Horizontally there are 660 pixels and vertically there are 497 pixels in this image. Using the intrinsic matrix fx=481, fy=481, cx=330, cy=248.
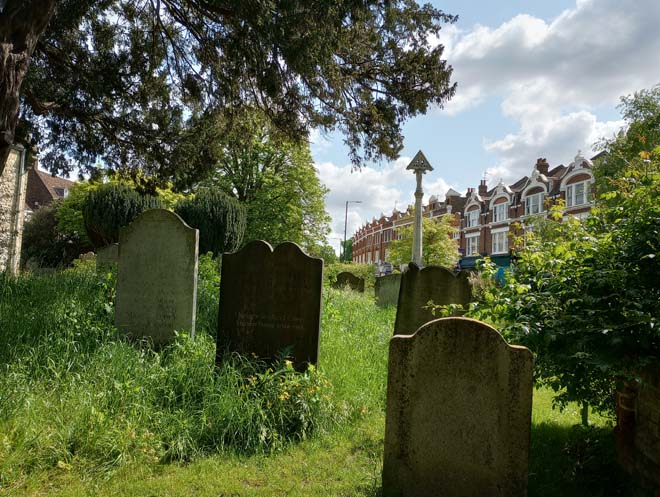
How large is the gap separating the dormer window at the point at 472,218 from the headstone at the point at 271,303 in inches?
1900

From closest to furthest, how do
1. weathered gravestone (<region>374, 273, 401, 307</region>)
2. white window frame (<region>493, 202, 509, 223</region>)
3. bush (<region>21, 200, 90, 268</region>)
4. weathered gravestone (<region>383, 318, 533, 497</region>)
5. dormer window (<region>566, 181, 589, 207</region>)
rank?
1. weathered gravestone (<region>383, 318, 533, 497</region>)
2. weathered gravestone (<region>374, 273, 401, 307</region>)
3. bush (<region>21, 200, 90, 268</region>)
4. dormer window (<region>566, 181, 589, 207</region>)
5. white window frame (<region>493, 202, 509, 223</region>)

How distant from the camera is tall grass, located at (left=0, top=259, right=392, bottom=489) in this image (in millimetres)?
3719

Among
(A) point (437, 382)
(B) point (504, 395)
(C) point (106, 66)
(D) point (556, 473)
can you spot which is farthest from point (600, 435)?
(C) point (106, 66)

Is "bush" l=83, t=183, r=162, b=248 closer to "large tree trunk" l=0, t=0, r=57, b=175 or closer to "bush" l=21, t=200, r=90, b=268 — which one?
"bush" l=21, t=200, r=90, b=268

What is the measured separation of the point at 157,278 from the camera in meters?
6.24

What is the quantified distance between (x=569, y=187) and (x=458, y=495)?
3907 centimetres

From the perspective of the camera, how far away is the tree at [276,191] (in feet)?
99.6

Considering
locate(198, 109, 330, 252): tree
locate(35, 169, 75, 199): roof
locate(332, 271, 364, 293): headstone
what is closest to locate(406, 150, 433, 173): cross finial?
locate(332, 271, 364, 293): headstone

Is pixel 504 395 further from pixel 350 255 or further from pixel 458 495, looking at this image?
pixel 350 255

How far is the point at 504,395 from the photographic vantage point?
3.09m

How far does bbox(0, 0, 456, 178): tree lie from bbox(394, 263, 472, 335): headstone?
2.93 m

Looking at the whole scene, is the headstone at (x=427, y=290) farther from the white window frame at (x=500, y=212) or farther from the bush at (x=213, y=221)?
the white window frame at (x=500, y=212)

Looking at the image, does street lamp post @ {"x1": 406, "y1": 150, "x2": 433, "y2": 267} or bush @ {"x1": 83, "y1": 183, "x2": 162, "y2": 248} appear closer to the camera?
street lamp post @ {"x1": 406, "y1": 150, "x2": 433, "y2": 267}

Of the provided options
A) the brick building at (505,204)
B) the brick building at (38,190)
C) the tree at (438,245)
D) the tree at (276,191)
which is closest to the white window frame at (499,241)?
the brick building at (505,204)
